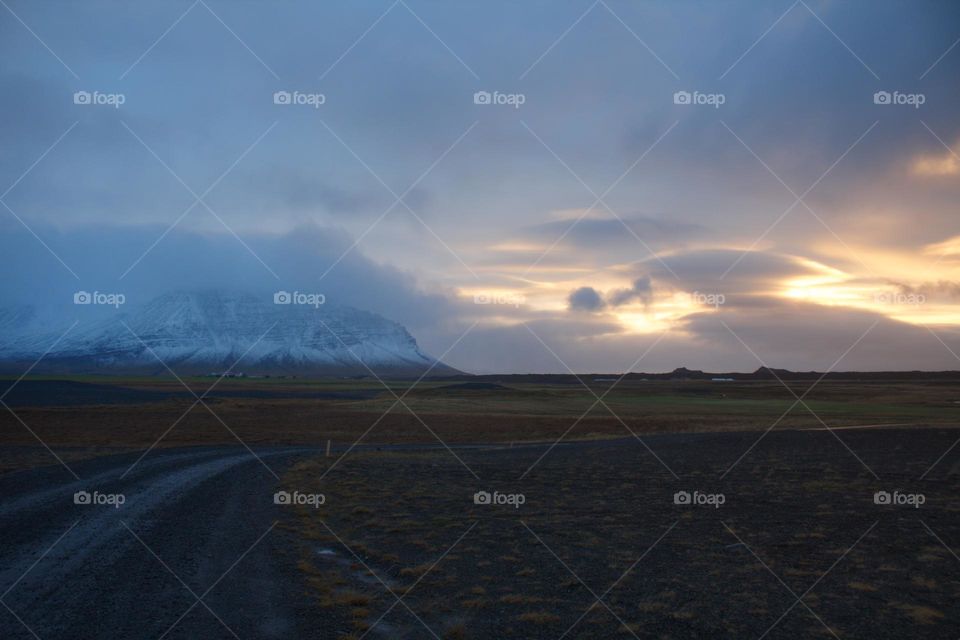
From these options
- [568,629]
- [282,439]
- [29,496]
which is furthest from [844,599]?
[282,439]

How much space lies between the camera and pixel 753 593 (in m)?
12.0

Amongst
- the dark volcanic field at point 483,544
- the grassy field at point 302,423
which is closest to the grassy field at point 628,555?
the dark volcanic field at point 483,544

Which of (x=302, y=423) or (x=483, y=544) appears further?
(x=302, y=423)

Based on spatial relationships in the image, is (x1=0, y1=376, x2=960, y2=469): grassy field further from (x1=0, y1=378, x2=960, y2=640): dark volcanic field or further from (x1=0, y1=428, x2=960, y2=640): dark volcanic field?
(x1=0, y1=428, x2=960, y2=640): dark volcanic field

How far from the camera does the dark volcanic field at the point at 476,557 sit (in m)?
10.3

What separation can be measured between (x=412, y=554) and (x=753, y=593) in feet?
23.0

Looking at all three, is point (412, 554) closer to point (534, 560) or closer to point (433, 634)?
point (534, 560)

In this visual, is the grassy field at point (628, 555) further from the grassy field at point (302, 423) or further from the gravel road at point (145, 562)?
the grassy field at point (302, 423)

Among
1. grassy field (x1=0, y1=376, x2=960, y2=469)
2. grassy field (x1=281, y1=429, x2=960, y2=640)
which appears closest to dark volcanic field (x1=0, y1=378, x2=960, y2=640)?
grassy field (x1=281, y1=429, x2=960, y2=640)

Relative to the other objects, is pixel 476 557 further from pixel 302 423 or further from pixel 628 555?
pixel 302 423

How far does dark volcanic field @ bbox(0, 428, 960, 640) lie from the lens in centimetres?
1027

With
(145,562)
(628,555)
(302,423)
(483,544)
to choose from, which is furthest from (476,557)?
(302,423)

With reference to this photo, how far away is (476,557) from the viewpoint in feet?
47.4

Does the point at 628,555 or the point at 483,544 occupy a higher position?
the point at 483,544
